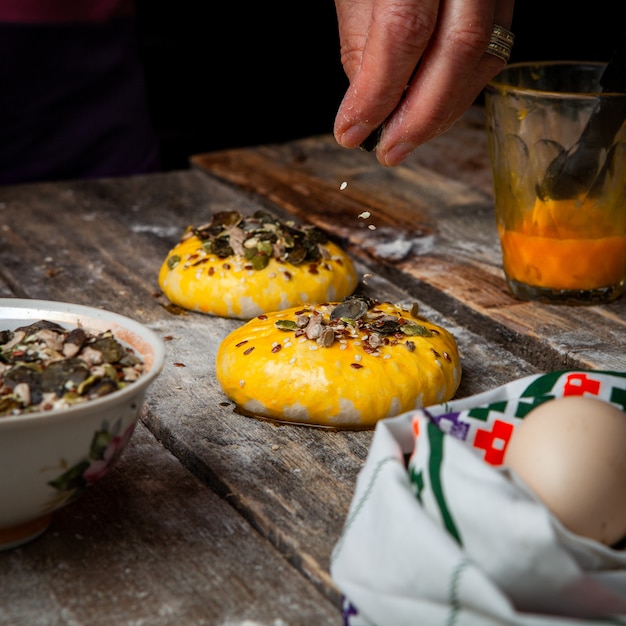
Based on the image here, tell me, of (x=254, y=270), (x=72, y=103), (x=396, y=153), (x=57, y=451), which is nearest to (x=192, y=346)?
(x=254, y=270)

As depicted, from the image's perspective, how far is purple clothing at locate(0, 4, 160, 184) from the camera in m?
2.77

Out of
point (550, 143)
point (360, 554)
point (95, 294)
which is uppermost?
point (550, 143)

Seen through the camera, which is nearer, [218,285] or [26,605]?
[26,605]

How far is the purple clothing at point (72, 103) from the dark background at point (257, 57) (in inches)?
53.3

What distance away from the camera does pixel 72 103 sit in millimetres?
2885

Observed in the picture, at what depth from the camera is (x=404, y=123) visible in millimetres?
1604

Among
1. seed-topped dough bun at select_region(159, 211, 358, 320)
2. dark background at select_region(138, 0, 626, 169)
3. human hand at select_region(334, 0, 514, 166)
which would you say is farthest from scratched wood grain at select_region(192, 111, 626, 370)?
dark background at select_region(138, 0, 626, 169)

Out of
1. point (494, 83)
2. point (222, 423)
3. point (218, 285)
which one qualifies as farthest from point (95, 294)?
point (494, 83)

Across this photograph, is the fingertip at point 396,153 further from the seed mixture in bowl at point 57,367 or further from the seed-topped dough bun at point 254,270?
the seed mixture in bowl at point 57,367

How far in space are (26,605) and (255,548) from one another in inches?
11.1

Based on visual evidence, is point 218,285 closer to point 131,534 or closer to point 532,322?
point 532,322

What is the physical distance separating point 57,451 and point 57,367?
0.42ft

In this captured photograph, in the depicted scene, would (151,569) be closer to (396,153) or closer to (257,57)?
(396,153)

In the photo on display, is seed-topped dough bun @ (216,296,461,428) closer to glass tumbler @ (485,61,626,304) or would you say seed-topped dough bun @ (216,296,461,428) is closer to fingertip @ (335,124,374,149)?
fingertip @ (335,124,374,149)
